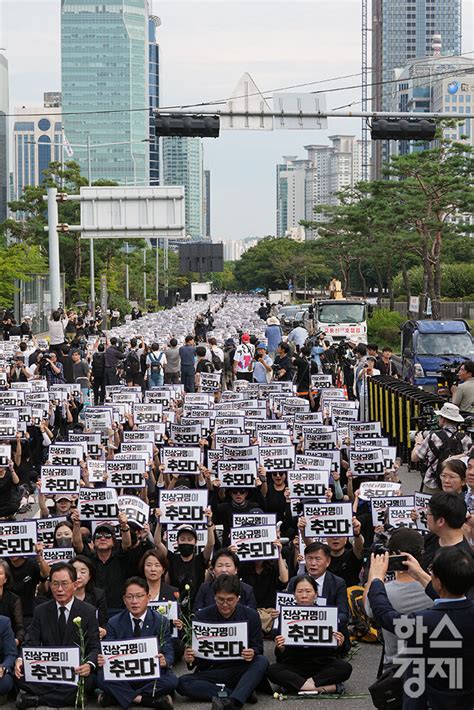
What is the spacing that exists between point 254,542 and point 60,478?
347 centimetres

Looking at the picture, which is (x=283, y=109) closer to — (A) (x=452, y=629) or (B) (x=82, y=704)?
(B) (x=82, y=704)

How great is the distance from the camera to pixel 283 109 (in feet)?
64.1

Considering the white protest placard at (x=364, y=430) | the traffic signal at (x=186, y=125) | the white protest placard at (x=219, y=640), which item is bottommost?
the white protest placard at (x=219, y=640)

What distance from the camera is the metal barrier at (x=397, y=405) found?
19.4 m

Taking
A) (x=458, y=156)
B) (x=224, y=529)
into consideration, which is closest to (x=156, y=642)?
(x=224, y=529)

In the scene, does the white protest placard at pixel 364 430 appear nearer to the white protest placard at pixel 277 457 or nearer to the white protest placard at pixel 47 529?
the white protest placard at pixel 277 457

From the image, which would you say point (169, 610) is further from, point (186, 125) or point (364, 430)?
point (186, 125)

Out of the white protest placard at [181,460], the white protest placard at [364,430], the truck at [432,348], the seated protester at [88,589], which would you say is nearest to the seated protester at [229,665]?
the seated protester at [88,589]

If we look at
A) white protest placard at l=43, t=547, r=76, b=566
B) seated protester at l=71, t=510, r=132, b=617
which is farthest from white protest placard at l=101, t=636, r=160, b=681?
white protest placard at l=43, t=547, r=76, b=566

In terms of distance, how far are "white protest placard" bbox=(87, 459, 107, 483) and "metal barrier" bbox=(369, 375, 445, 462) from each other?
632 cm

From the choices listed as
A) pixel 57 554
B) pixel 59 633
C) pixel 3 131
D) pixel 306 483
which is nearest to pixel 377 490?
pixel 306 483

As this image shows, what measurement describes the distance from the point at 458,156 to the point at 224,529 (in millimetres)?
41927

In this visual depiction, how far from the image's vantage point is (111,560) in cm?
1052

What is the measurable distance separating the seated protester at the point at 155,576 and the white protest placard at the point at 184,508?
1.52 m
